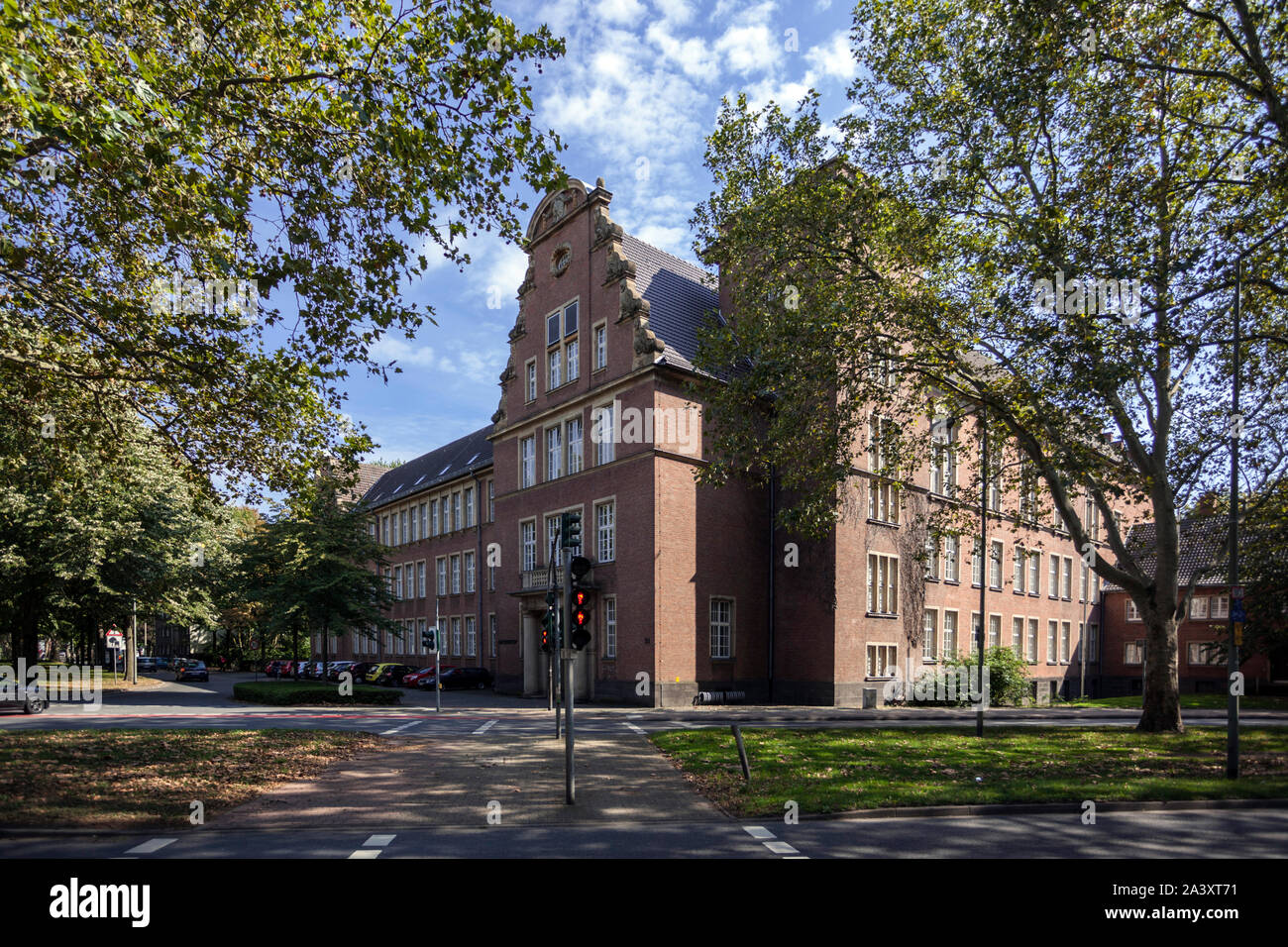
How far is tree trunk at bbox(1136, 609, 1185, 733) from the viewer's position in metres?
19.5

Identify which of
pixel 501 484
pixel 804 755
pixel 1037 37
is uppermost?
pixel 1037 37

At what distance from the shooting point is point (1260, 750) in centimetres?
1653

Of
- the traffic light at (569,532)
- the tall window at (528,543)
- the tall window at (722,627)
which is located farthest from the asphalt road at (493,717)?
the traffic light at (569,532)

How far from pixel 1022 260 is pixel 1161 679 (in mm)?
11733

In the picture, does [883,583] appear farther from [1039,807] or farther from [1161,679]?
[1039,807]

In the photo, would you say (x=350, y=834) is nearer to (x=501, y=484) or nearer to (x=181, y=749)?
(x=181, y=749)

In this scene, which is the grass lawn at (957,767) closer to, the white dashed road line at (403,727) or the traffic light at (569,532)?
the traffic light at (569,532)

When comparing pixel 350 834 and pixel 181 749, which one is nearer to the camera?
pixel 350 834

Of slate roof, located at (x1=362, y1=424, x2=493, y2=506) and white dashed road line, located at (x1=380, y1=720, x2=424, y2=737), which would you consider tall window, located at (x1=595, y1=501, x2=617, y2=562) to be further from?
slate roof, located at (x1=362, y1=424, x2=493, y2=506)

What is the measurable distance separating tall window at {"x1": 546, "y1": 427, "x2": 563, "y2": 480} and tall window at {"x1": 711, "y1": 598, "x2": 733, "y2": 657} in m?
9.13

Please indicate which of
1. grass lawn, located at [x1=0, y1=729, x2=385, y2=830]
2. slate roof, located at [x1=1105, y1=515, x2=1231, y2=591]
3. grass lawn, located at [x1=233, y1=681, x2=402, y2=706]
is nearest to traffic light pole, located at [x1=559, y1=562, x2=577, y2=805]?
grass lawn, located at [x1=0, y1=729, x2=385, y2=830]

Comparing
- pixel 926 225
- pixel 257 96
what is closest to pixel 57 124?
pixel 257 96

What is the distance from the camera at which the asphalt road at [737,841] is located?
8.20 metres
